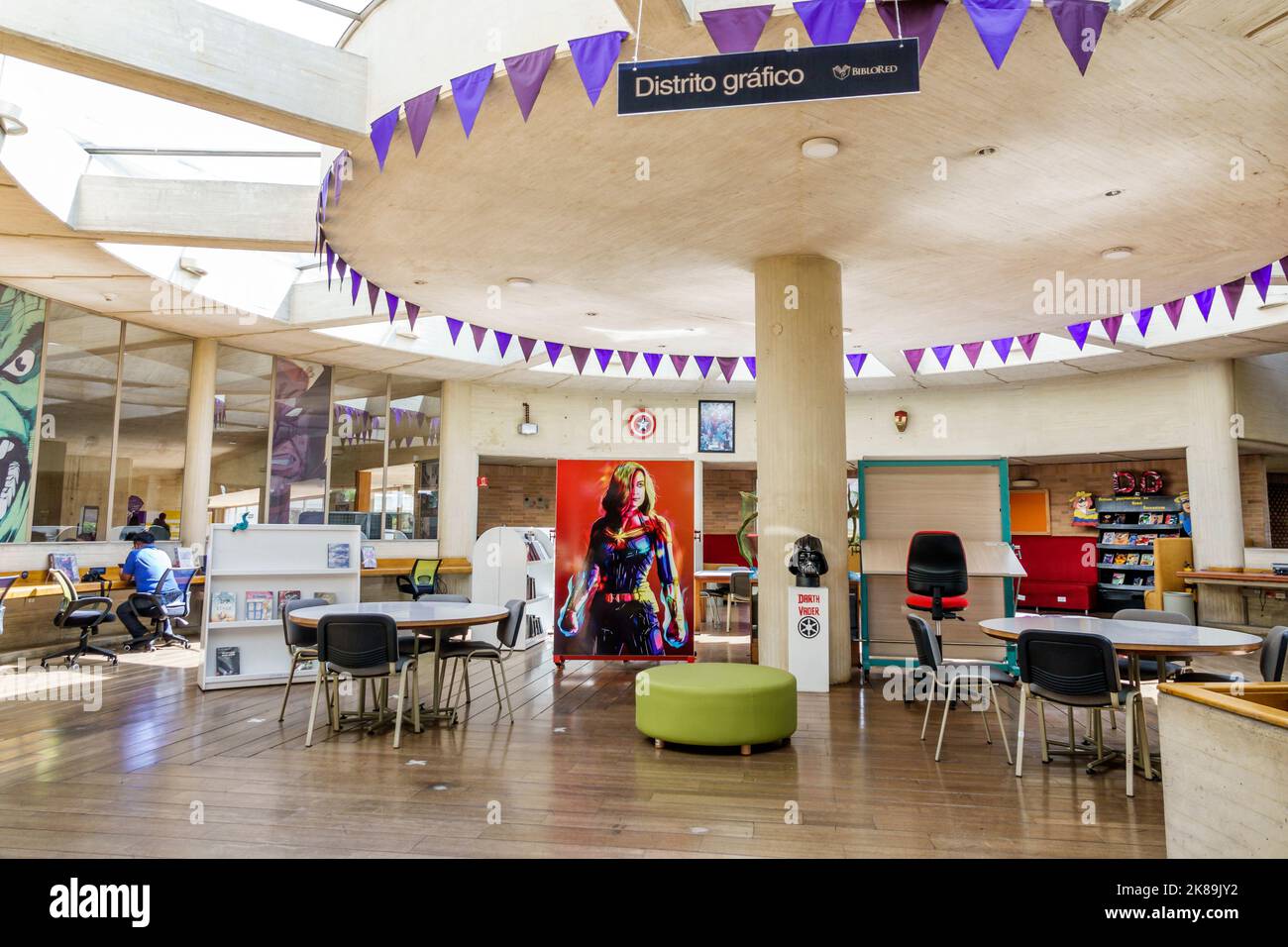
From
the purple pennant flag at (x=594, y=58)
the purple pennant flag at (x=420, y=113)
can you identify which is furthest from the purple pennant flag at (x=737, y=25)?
the purple pennant flag at (x=420, y=113)

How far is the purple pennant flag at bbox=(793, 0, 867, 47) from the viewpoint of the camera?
402 cm

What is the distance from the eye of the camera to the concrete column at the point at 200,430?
1072cm

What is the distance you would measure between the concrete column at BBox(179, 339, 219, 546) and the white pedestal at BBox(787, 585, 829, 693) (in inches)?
328

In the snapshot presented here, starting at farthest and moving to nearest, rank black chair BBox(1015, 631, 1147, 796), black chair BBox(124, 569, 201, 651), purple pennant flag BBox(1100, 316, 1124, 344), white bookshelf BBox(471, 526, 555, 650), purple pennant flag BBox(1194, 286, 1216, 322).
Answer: white bookshelf BBox(471, 526, 555, 650), purple pennant flag BBox(1100, 316, 1124, 344), black chair BBox(124, 569, 201, 651), purple pennant flag BBox(1194, 286, 1216, 322), black chair BBox(1015, 631, 1147, 796)

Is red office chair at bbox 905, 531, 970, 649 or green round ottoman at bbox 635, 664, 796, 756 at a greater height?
red office chair at bbox 905, 531, 970, 649

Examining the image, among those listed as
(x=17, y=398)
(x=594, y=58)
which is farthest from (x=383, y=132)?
(x=17, y=398)

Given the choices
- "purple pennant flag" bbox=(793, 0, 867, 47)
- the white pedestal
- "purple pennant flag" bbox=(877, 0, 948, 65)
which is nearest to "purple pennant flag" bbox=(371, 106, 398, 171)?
"purple pennant flag" bbox=(793, 0, 867, 47)

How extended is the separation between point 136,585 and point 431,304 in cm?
463

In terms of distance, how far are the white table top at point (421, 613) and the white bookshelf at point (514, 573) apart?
3.50 metres

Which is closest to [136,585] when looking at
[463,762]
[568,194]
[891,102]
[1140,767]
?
[463,762]

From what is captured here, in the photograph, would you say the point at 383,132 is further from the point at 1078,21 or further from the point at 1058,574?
the point at 1058,574

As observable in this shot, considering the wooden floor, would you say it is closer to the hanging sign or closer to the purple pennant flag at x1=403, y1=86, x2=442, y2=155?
the hanging sign

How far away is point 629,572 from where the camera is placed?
8023 mm

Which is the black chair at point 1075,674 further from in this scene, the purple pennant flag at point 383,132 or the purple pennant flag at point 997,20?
the purple pennant flag at point 383,132
